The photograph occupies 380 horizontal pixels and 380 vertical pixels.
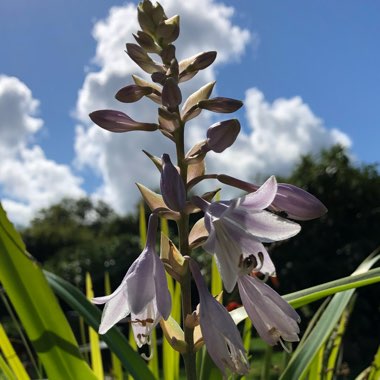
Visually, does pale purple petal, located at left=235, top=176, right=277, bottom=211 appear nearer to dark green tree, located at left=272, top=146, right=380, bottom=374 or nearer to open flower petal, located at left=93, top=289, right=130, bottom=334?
open flower petal, located at left=93, top=289, right=130, bottom=334

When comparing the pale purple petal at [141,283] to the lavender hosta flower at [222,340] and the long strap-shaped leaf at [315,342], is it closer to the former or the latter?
the lavender hosta flower at [222,340]

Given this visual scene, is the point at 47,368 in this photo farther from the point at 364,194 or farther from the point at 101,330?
the point at 364,194

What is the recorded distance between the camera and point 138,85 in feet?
2.75

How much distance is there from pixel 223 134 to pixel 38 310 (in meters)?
0.41

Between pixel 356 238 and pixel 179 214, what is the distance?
16.3 ft

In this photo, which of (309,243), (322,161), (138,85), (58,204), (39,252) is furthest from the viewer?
(58,204)

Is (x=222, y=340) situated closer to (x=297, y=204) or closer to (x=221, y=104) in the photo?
(x=297, y=204)

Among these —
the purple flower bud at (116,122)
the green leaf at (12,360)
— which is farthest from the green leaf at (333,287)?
the green leaf at (12,360)

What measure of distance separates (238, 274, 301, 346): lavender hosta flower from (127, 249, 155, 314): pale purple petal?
0.12 meters

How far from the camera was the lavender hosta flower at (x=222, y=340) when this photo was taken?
2.18 ft

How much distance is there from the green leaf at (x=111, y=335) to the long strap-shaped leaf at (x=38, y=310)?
3.4 inches

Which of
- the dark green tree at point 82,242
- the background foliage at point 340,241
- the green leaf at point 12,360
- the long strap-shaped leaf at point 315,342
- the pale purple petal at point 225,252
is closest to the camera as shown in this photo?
the pale purple petal at point 225,252

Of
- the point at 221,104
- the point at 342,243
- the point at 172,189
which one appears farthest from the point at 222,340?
the point at 342,243

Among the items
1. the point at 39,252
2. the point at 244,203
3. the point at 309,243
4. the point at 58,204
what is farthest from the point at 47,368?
the point at 58,204
